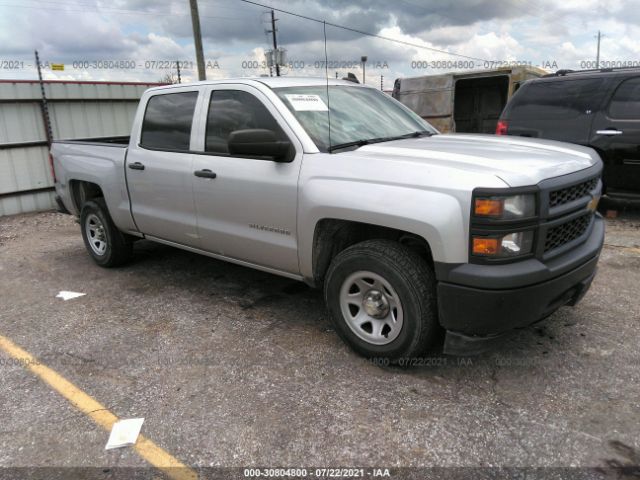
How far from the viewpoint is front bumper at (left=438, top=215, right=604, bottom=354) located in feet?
9.04

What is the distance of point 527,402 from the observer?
2975 mm

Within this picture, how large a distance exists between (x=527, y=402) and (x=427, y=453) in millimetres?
772

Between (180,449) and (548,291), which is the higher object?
(548,291)

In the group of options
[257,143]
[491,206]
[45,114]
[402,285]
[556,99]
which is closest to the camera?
[491,206]

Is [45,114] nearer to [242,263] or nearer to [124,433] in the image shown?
[242,263]

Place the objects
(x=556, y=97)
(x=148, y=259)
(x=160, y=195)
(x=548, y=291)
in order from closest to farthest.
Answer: (x=548, y=291), (x=160, y=195), (x=148, y=259), (x=556, y=97)

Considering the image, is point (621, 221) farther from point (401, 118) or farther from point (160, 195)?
point (160, 195)

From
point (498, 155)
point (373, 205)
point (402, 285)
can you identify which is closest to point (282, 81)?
point (373, 205)

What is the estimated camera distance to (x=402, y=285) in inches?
120

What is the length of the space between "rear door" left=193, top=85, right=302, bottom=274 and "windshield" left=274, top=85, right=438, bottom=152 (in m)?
0.17

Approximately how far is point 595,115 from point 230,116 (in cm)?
519

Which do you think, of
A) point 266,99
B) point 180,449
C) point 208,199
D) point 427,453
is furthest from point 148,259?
point 427,453

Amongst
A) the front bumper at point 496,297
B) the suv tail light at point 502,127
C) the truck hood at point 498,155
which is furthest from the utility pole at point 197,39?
the front bumper at point 496,297

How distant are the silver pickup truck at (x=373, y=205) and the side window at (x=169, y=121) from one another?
0.02m
